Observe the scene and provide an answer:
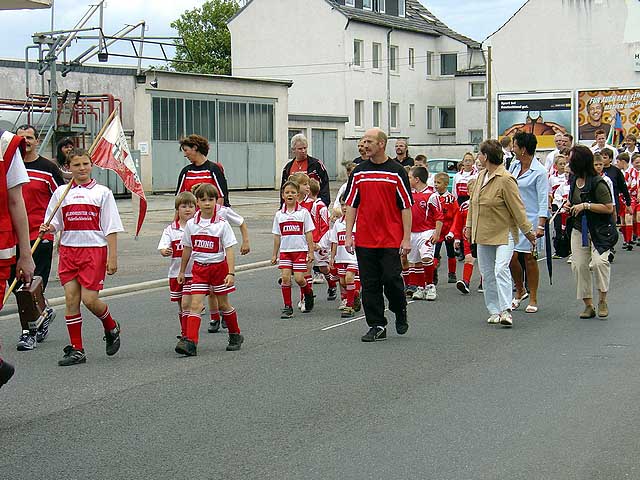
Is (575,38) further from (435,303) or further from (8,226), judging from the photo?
(8,226)

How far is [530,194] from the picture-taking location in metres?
11.8

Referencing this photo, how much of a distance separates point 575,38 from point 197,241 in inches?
1945

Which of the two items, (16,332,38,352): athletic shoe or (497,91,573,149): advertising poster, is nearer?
(16,332,38,352): athletic shoe

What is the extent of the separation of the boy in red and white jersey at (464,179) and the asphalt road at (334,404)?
552 cm

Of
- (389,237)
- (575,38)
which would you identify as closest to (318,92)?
(575,38)

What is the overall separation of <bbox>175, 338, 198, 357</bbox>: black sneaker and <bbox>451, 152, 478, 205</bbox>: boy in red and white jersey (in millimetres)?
8135

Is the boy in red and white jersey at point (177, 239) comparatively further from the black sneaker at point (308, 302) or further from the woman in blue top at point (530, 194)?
the woman in blue top at point (530, 194)

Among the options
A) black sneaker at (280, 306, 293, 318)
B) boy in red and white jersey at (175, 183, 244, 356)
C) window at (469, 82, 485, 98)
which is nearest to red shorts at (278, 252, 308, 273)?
A: black sneaker at (280, 306, 293, 318)

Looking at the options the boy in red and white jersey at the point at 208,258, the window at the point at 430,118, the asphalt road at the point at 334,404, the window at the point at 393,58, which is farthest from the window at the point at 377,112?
the boy in red and white jersey at the point at 208,258

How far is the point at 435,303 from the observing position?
42.0 feet

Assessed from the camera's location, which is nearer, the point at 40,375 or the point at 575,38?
the point at 40,375

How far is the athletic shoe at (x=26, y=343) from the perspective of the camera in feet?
31.6

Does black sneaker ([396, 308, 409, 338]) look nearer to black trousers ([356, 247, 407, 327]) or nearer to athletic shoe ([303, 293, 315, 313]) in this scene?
black trousers ([356, 247, 407, 327])

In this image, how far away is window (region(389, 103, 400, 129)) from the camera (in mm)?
62406
